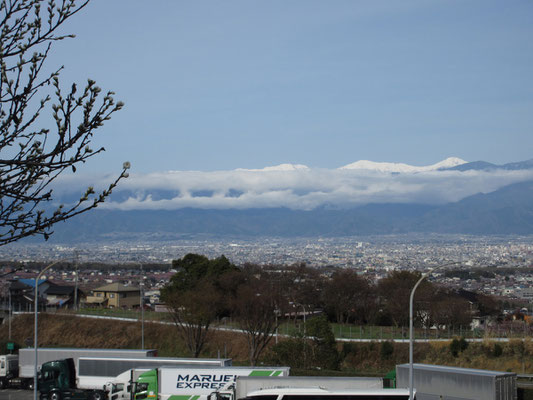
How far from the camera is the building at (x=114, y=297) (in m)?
76.6

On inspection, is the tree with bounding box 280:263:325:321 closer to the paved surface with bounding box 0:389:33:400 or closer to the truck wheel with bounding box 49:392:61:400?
the paved surface with bounding box 0:389:33:400

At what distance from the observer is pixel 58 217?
27.9ft

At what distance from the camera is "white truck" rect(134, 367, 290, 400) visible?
26.9 metres

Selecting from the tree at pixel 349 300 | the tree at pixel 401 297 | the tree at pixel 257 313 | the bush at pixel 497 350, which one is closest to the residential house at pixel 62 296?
the tree at pixel 349 300

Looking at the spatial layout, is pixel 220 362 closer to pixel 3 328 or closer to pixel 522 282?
pixel 3 328

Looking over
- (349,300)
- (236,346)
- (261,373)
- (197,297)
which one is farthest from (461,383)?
(349,300)

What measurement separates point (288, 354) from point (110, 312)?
32.3 m

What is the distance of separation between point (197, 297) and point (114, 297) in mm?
31914

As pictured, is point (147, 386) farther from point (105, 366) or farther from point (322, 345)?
point (322, 345)

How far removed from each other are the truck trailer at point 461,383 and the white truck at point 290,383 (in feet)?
7.65

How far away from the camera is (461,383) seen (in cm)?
2419

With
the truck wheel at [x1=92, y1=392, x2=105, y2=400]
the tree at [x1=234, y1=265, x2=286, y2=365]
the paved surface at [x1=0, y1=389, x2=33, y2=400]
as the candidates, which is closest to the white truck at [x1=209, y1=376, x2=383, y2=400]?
the truck wheel at [x1=92, y1=392, x2=105, y2=400]

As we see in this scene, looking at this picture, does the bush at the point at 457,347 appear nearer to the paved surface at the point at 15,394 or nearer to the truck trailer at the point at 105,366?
the truck trailer at the point at 105,366

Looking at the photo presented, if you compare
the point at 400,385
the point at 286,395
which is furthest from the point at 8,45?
the point at 400,385
